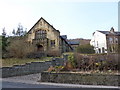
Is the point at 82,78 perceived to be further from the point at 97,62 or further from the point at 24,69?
the point at 24,69

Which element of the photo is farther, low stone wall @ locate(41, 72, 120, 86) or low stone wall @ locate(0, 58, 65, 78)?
low stone wall @ locate(0, 58, 65, 78)

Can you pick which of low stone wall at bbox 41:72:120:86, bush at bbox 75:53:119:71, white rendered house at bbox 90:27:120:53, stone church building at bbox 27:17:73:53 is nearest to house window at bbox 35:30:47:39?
stone church building at bbox 27:17:73:53

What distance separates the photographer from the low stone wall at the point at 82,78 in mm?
12177

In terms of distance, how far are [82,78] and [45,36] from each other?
2776 centimetres

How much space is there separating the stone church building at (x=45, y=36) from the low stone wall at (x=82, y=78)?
24.4m

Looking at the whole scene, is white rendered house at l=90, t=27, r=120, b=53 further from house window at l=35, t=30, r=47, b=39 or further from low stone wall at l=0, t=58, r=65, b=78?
low stone wall at l=0, t=58, r=65, b=78

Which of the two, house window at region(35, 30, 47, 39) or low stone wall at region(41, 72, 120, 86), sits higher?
house window at region(35, 30, 47, 39)

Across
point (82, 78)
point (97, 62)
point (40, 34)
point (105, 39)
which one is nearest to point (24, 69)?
point (82, 78)

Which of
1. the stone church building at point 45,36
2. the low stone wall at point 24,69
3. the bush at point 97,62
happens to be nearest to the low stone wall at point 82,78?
the bush at point 97,62

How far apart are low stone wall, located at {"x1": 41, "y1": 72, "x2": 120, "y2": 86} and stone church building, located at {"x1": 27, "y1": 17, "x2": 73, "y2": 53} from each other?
24.4 m

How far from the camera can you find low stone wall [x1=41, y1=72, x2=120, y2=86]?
12.2m

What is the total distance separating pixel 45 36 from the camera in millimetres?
39844

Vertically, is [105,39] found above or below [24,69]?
above

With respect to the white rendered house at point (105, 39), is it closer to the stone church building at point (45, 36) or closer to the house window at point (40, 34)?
the stone church building at point (45, 36)
